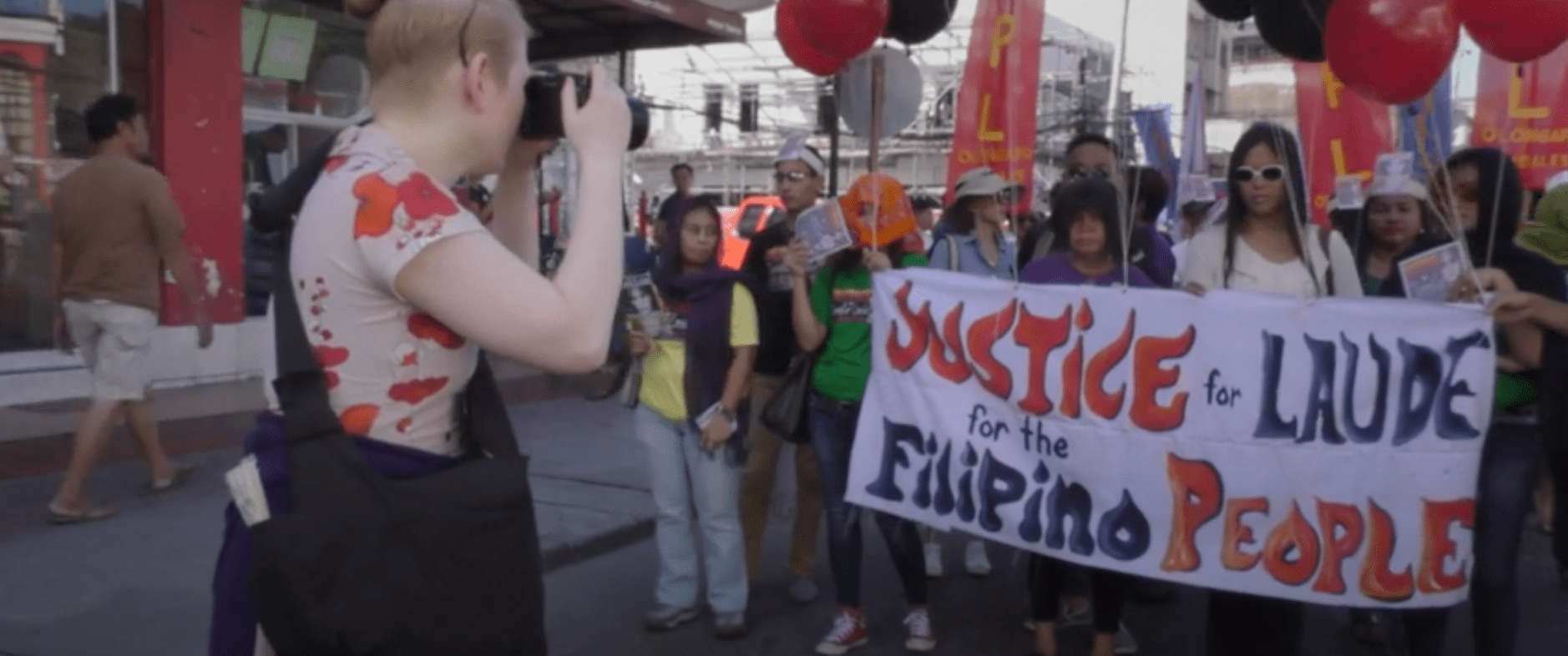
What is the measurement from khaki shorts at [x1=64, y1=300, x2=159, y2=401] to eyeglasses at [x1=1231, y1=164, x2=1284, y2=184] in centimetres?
472

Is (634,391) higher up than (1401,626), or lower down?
higher up

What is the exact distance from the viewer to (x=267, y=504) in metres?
1.83

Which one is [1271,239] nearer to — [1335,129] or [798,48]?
[798,48]

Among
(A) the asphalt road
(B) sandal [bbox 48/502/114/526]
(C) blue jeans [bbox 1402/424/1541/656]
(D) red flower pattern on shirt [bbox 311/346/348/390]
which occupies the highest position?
(D) red flower pattern on shirt [bbox 311/346/348/390]

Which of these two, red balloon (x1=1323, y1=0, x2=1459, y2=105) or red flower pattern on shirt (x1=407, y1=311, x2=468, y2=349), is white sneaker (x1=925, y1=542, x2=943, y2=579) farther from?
red flower pattern on shirt (x1=407, y1=311, x2=468, y2=349)

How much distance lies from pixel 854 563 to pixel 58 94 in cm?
637

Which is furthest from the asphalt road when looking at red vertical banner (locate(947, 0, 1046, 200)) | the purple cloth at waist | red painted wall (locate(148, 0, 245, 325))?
red painted wall (locate(148, 0, 245, 325))

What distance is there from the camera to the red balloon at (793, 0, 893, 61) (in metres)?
6.20

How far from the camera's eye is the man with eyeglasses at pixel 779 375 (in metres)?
5.73

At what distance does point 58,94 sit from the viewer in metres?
8.71

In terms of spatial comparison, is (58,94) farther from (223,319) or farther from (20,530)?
(20,530)

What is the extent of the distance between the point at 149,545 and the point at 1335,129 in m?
6.94

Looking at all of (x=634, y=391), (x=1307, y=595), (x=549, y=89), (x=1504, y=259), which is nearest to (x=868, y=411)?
(x=634, y=391)

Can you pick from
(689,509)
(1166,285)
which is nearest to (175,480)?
(689,509)
